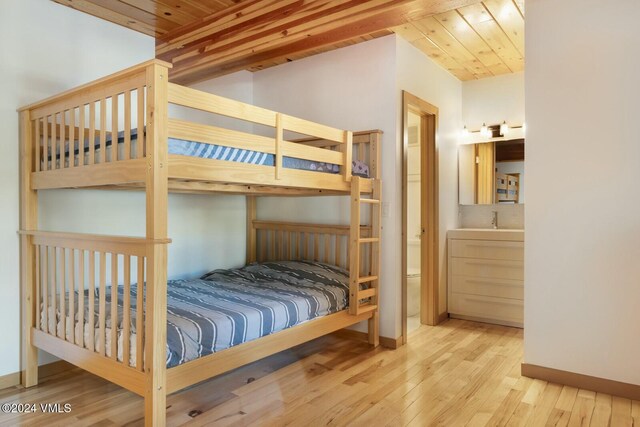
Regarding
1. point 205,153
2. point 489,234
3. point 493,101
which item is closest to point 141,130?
point 205,153

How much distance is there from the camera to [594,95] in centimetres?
237

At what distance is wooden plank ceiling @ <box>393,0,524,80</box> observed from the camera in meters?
2.77

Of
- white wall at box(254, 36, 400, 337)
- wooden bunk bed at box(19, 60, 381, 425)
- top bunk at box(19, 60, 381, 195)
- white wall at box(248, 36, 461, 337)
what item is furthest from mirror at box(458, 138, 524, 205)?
top bunk at box(19, 60, 381, 195)

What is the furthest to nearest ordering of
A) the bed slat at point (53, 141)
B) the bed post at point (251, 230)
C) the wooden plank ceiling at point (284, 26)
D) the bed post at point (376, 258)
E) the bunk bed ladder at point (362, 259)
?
the bed post at point (251, 230) → the bed post at point (376, 258) → the bunk bed ladder at point (362, 259) → the wooden plank ceiling at point (284, 26) → the bed slat at point (53, 141)

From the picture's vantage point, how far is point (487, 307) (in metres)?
3.78

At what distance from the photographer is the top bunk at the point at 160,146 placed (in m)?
1.71

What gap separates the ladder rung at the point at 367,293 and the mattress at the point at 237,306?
0.10m

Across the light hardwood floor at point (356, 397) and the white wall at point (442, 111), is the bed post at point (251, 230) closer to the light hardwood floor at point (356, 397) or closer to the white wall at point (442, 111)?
the light hardwood floor at point (356, 397)

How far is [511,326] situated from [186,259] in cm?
284

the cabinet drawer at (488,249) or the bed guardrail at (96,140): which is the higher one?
the bed guardrail at (96,140)

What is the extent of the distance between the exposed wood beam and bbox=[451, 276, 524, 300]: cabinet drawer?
2.42 m

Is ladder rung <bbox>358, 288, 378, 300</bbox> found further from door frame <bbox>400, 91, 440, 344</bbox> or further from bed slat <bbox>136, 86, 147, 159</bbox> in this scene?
bed slat <bbox>136, 86, 147, 159</bbox>

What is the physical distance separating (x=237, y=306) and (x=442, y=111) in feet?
8.83

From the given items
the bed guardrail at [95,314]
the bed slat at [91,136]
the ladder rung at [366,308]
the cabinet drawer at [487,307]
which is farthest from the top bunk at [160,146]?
the cabinet drawer at [487,307]
